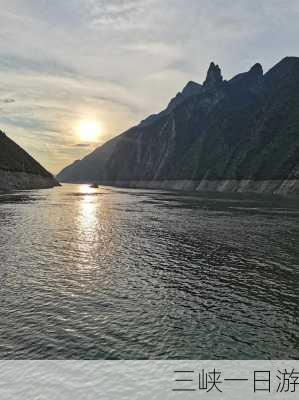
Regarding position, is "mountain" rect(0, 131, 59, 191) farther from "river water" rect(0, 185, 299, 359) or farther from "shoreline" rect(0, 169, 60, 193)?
"river water" rect(0, 185, 299, 359)

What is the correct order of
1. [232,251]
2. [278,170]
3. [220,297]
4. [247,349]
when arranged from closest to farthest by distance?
[247,349] < [220,297] < [232,251] < [278,170]

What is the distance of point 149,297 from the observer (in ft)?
69.2

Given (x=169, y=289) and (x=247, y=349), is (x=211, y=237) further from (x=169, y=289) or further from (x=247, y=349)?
(x=247, y=349)

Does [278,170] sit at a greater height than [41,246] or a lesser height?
greater

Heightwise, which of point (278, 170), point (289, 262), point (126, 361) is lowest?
point (126, 361)

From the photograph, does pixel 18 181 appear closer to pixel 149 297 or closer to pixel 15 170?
pixel 15 170

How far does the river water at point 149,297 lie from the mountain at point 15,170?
4768 inches

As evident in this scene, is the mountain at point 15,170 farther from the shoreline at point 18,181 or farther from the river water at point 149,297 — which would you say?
the river water at point 149,297

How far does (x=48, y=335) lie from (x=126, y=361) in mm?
4002

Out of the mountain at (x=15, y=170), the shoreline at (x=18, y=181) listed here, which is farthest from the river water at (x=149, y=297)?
the mountain at (x=15, y=170)

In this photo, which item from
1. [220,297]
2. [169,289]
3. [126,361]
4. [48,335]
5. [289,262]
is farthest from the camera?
[289,262]

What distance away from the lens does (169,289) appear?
22609 mm

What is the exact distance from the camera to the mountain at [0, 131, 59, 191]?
155 metres

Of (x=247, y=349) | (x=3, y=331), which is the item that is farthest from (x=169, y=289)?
(x=3, y=331)
